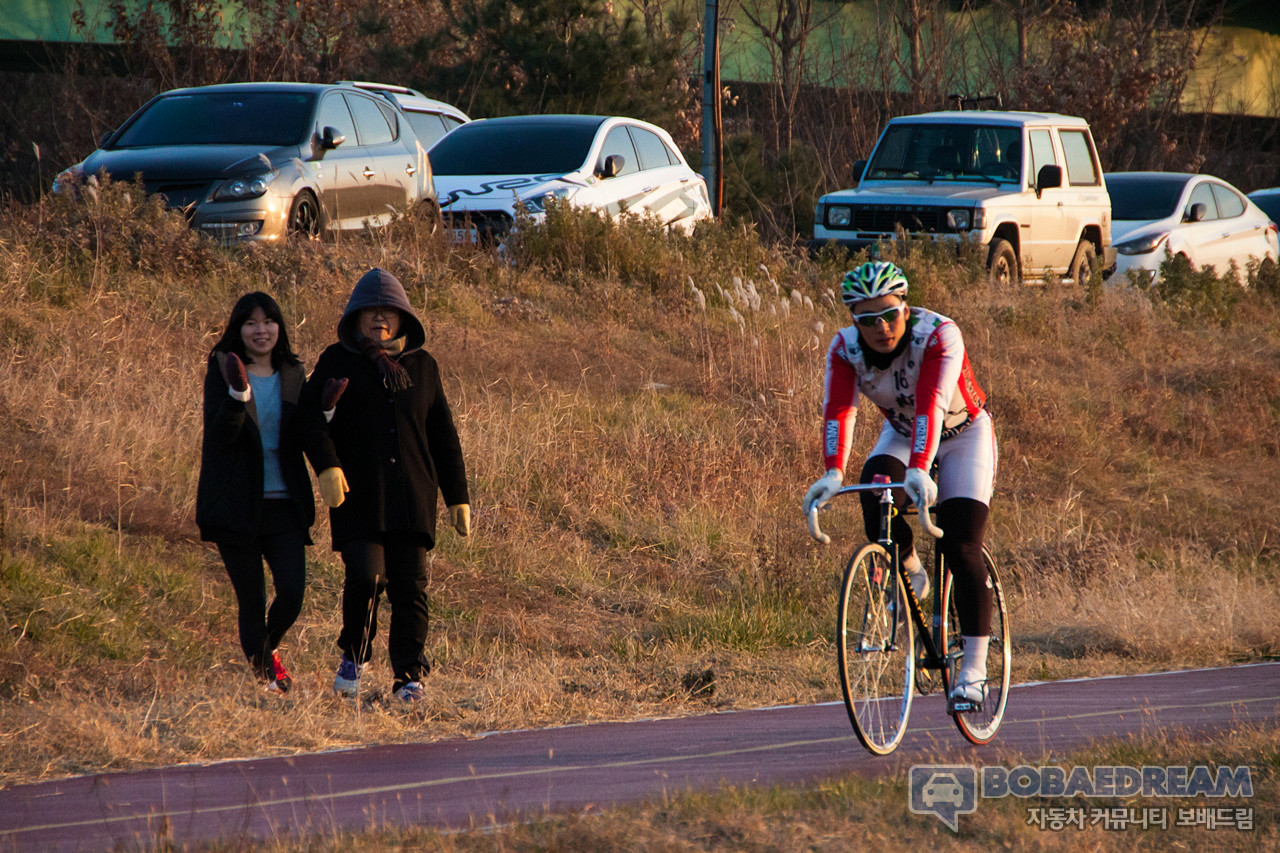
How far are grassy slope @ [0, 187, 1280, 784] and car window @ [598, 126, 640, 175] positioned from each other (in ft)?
3.58

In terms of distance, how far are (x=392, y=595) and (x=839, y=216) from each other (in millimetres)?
11008

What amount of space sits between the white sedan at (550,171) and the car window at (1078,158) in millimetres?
4455

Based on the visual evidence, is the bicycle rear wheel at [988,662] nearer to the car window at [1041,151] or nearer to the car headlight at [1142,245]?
the car window at [1041,151]

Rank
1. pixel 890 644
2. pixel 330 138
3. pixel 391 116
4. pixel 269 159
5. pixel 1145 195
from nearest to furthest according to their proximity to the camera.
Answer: pixel 890 644, pixel 269 159, pixel 330 138, pixel 391 116, pixel 1145 195

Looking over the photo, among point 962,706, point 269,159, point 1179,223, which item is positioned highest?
point 269,159

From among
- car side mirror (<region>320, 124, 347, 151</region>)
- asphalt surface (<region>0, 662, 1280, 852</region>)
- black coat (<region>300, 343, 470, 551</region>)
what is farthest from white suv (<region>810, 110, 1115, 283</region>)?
black coat (<region>300, 343, 470, 551</region>)

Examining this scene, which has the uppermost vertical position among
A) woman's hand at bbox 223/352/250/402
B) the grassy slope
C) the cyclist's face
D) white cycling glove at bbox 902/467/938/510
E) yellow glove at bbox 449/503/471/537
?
the cyclist's face

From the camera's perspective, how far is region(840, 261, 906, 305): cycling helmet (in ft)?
19.3

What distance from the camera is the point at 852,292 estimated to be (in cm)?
591

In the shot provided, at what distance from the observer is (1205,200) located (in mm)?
19688

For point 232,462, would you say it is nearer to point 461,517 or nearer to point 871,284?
point 461,517

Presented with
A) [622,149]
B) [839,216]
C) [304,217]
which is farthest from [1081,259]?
[304,217]

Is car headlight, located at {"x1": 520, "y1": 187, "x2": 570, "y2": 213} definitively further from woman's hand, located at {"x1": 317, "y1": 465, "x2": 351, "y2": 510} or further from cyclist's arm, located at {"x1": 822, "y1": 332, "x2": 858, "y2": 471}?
cyclist's arm, located at {"x1": 822, "y1": 332, "x2": 858, "y2": 471}

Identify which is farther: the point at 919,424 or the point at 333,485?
the point at 333,485
